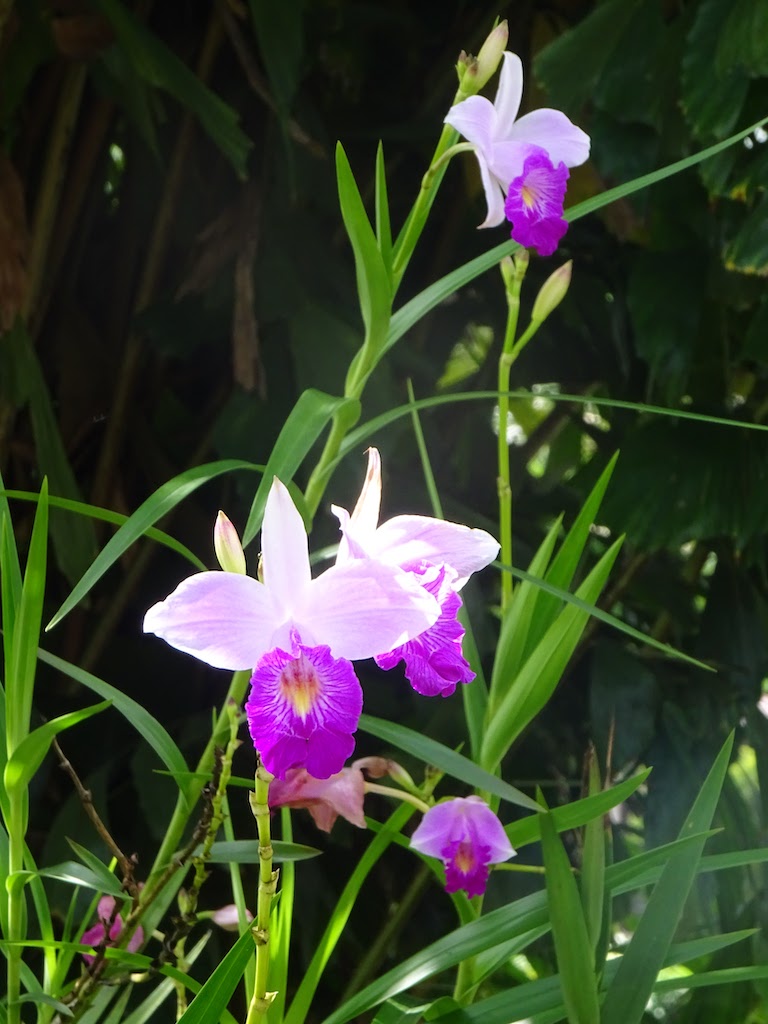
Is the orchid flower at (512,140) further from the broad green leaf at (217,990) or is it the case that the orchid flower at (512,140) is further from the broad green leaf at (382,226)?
the broad green leaf at (217,990)

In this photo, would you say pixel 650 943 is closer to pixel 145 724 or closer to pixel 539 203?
pixel 145 724

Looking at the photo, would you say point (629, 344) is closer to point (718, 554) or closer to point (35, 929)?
point (718, 554)

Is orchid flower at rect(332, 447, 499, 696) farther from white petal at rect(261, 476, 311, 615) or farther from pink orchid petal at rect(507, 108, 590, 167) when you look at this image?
pink orchid petal at rect(507, 108, 590, 167)

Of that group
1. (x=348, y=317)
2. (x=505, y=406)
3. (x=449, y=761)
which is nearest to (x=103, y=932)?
(x=449, y=761)

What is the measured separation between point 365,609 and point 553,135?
0.26 meters

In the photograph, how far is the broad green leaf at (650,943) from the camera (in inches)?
14.6

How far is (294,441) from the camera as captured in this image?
0.38 m

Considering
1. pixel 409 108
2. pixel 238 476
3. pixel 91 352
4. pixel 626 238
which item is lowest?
pixel 238 476

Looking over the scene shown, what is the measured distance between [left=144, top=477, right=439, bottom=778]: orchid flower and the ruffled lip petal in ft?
0.75

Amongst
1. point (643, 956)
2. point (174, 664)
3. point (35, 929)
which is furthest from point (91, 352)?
point (643, 956)

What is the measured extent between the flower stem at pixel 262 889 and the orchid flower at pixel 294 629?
1 centimetres

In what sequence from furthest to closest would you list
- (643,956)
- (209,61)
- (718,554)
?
(718,554) → (209,61) → (643,956)

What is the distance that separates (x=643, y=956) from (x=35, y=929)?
554 mm

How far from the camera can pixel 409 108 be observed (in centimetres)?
101
